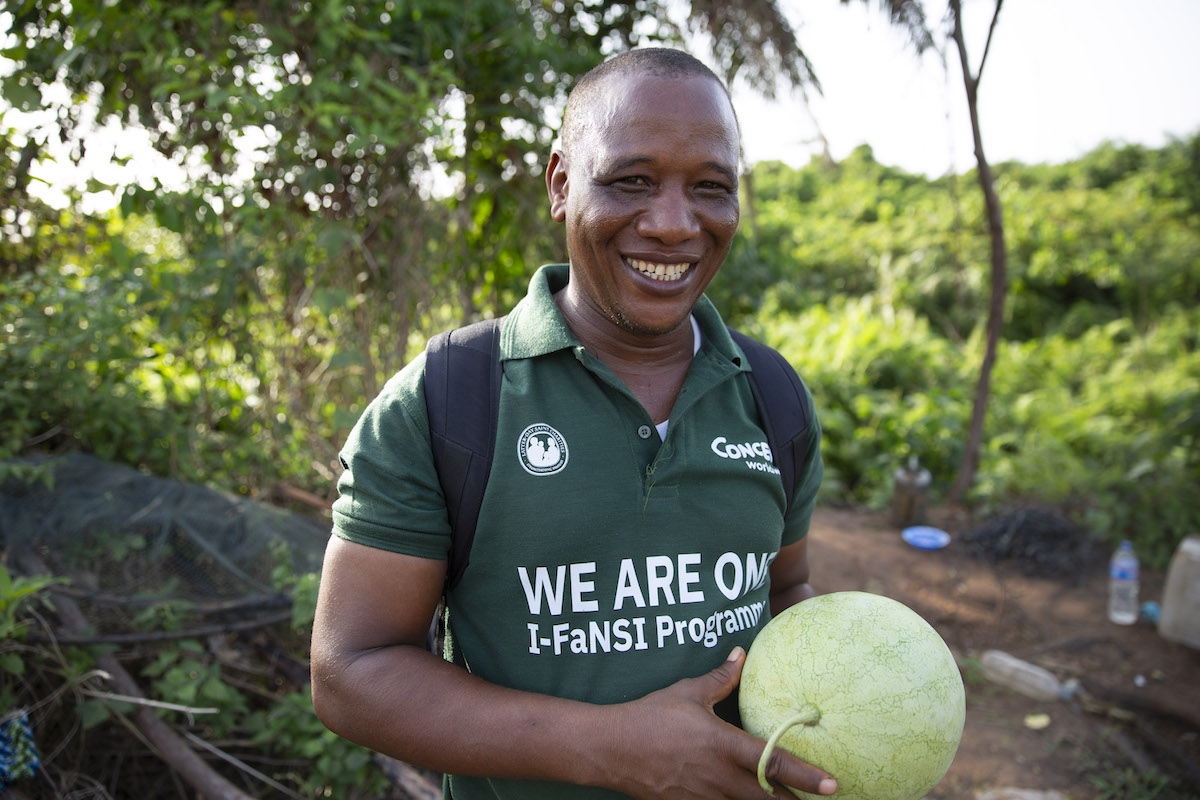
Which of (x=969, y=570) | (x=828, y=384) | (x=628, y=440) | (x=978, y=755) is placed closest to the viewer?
(x=628, y=440)

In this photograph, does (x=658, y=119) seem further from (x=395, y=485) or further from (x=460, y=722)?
(x=460, y=722)

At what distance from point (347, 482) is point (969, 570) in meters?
5.64

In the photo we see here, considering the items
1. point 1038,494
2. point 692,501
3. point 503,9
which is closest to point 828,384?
point 1038,494

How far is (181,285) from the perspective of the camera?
3340mm

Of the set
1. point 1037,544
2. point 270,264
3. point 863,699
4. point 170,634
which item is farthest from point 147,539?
point 1037,544

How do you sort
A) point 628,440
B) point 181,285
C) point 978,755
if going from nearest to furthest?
point 628,440, point 181,285, point 978,755

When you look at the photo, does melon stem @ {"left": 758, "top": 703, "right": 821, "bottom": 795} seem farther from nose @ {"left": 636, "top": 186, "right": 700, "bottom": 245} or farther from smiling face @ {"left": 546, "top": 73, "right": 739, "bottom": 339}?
nose @ {"left": 636, "top": 186, "right": 700, "bottom": 245}

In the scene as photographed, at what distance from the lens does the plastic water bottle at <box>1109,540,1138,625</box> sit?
15.8ft

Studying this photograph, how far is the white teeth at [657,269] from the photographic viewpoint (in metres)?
1.42

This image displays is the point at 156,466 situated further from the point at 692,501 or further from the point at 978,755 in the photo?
the point at 978,755

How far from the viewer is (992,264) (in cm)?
627

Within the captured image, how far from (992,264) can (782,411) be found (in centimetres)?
565

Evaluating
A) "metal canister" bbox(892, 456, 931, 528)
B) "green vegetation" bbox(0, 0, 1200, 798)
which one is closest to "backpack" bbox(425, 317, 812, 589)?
"green vegetation" bbox(0, 0, 1200, 798)

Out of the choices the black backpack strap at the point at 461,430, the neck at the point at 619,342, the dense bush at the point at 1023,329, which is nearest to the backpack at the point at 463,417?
the black backpack strap at the point at 461,430
